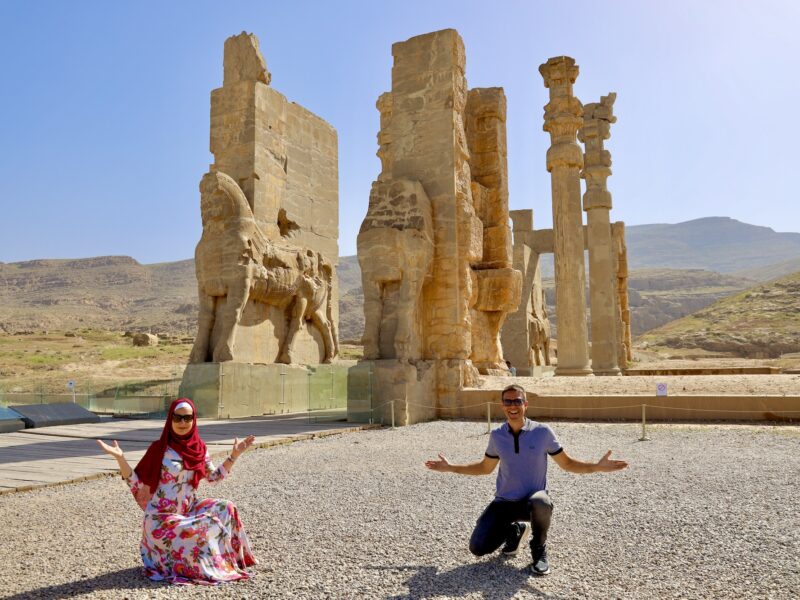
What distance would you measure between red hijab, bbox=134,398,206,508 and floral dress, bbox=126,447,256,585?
0.02 meters

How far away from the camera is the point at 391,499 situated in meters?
4.78

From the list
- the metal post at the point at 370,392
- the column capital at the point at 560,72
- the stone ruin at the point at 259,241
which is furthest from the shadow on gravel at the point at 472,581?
the column capital at the point at 560,72

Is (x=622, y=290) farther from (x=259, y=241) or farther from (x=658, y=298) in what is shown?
(x=658, y=298)

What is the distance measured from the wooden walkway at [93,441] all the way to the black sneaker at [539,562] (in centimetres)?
395

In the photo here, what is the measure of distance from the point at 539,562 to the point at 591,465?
0.50 m

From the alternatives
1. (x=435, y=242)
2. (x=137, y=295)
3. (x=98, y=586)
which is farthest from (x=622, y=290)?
(x=137, y=295)

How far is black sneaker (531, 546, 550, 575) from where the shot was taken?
3.14m

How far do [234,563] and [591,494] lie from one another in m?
2.62

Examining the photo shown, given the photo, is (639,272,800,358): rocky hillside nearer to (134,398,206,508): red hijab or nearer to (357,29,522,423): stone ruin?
(357,29,522,423): stone ruin

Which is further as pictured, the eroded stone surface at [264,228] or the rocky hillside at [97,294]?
the rocky hillside at [97,294]

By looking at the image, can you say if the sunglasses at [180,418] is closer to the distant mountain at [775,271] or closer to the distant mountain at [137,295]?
the distant mountain at [137,295]

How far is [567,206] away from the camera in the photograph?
579 inches

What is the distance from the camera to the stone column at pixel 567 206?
47.4ft

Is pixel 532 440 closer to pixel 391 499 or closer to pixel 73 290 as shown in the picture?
pixel 391 499
